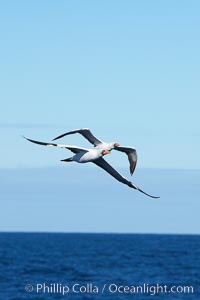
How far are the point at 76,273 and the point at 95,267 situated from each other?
16.8 meters

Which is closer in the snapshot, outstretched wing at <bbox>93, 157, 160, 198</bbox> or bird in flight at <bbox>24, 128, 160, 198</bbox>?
bird in flight at <bbox>24, 128, 160, 198</bbox>

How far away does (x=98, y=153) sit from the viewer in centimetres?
1980

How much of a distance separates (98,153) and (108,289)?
110323mm

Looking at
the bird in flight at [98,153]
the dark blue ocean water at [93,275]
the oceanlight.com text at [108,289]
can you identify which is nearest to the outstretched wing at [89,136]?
the bird in flight at [98,153]

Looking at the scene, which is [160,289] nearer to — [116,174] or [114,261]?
[114,261]

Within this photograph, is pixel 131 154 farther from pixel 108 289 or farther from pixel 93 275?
pixel 93 275

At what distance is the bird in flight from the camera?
19.8 m

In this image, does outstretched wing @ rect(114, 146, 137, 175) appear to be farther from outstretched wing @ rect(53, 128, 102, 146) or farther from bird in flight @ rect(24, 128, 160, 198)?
outstretched wing @ rect(53, 128, 102, 146)

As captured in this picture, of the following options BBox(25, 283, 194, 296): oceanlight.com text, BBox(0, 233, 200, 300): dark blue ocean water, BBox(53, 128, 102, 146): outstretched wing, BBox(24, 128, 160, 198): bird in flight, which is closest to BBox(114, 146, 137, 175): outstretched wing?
BBox(24, 128, 160, 198): bird in flight

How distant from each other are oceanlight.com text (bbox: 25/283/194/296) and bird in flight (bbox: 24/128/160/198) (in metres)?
104

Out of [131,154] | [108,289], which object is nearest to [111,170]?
[131,154]

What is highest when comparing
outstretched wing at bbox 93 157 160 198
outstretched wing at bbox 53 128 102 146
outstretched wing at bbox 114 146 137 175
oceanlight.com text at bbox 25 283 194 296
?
outstretched wing at bbox 53 128 102 146

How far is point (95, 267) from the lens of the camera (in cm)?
16675

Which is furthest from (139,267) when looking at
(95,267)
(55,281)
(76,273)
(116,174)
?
(116,174)
